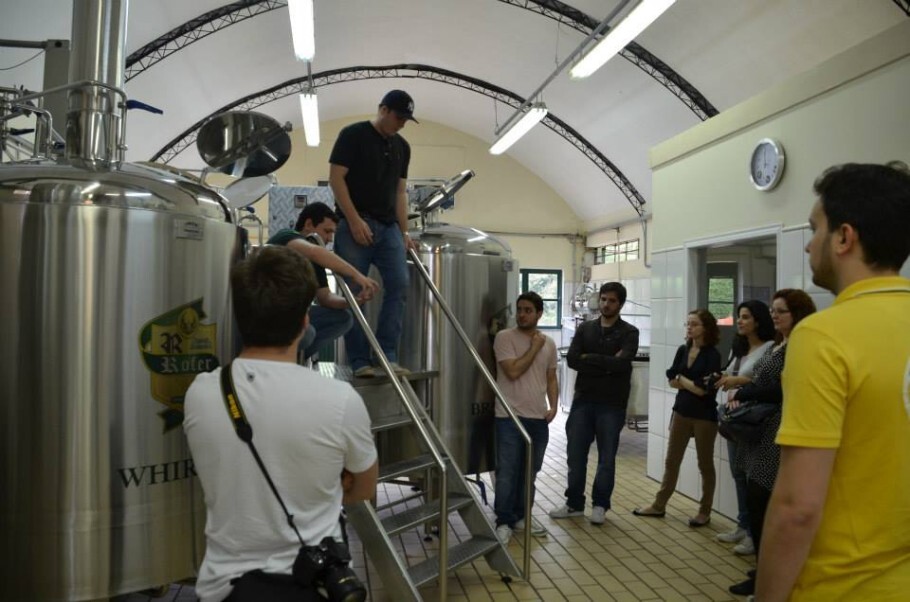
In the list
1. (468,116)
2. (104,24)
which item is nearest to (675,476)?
(104,24)

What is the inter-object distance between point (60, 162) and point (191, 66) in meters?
9.30

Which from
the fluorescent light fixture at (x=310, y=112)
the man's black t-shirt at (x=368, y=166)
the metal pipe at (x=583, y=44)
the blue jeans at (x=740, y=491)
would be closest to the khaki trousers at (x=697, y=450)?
the blue jeans at (x=740, y=491)

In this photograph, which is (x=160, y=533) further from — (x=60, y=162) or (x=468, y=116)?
(x=468, y=116)

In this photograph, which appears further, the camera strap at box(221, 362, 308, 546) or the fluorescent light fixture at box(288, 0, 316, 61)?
the fluorescent light fixture at box(288, 0, 316, 61)

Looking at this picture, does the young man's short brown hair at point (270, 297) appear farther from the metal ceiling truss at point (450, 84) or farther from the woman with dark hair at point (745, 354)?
the metal ceiling truss at point (450, 84)

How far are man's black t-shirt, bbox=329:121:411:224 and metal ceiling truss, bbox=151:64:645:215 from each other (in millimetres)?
10420

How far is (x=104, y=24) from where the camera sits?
2.93m

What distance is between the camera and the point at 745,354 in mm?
4434

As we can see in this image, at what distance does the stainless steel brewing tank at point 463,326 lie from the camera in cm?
466

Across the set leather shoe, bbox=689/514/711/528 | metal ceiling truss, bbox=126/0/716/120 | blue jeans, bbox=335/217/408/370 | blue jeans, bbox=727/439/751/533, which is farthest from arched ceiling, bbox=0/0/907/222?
leather shoe, bbox=689/514/711/528

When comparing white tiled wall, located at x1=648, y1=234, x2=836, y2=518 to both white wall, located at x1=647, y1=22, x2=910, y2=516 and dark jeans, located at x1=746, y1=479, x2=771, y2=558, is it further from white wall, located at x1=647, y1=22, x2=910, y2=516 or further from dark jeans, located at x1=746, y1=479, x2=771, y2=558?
dark jeans, located at x1=746, y1=479, x2=771, y2=558

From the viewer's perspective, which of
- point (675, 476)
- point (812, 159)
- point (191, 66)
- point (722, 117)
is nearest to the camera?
point (812, 159)

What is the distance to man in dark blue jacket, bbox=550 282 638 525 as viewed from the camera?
495 centimetres

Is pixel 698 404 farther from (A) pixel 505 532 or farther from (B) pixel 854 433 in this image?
(B) pixel 854 433
